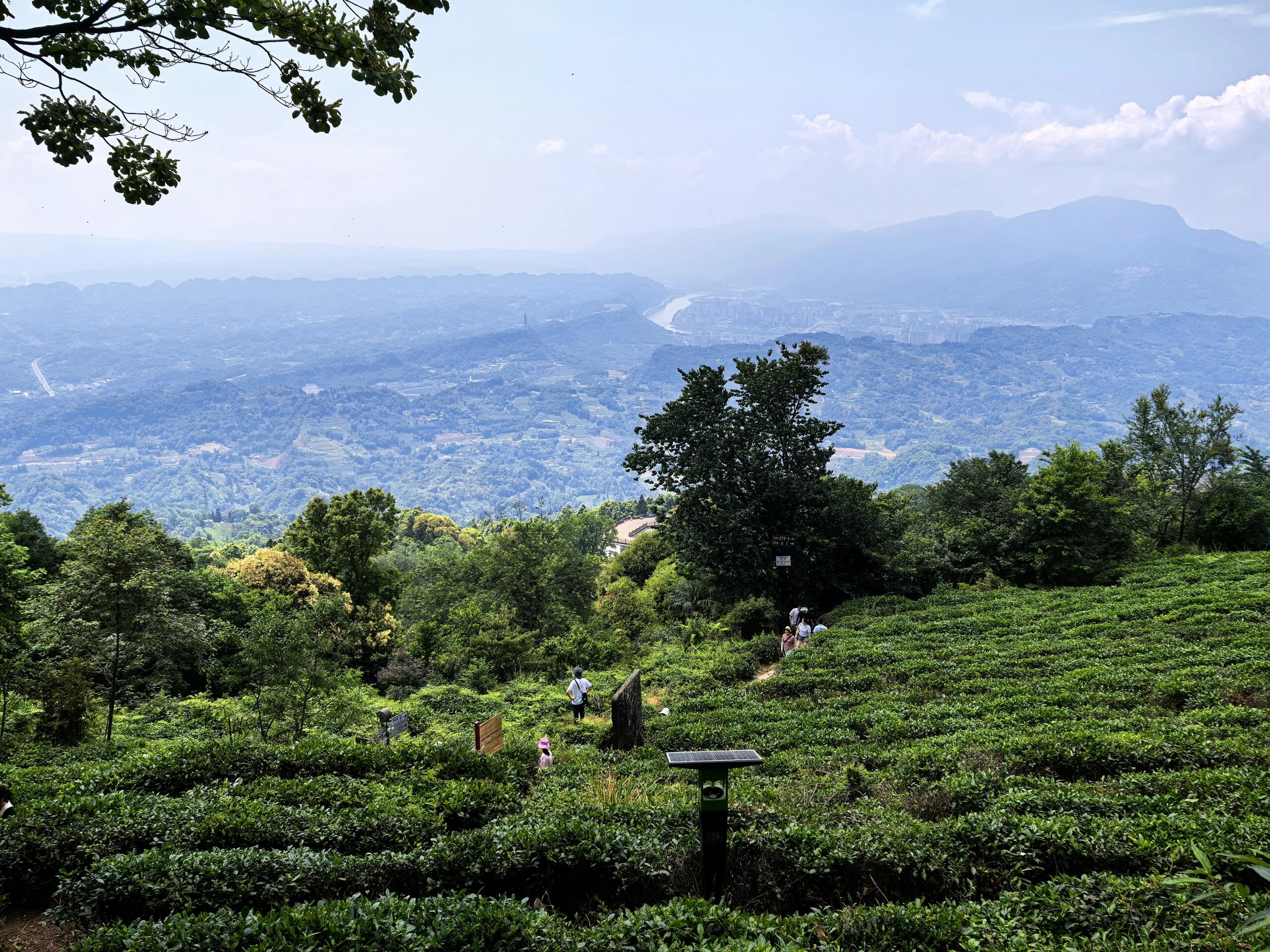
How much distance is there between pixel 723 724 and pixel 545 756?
3018 mm

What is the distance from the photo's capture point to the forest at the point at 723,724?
15.5 ft

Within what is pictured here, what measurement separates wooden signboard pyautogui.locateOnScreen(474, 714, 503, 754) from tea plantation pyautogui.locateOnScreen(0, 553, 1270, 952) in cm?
45

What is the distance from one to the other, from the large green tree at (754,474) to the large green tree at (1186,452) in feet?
43.4

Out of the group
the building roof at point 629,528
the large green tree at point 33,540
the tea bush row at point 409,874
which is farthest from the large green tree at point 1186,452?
the building roof at point 629,528

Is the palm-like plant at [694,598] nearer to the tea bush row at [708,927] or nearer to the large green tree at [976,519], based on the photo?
the large green tree at [976,519]

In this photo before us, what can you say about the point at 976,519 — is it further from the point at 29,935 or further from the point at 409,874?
the point at 29,935

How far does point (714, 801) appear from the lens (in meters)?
5.31

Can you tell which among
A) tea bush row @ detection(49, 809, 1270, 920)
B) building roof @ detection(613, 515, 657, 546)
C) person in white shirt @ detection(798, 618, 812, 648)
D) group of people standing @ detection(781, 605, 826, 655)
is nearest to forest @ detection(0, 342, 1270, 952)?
tea bush row @ detection(49, 809, 1270, 920)

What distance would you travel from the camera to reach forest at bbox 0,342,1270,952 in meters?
4.72

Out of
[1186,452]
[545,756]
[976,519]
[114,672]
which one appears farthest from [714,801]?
[1186,452]

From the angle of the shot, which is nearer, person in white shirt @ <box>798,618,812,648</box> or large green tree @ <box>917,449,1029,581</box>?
person in white shirt @ <box>798,618,812,648</box>

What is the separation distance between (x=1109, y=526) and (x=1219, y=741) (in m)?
18.1

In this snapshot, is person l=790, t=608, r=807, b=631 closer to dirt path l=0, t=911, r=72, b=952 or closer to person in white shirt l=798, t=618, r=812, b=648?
person in white shirt l=798, t=618, r=812, b=648

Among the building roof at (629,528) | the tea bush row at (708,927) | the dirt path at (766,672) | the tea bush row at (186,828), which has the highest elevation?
the tea bush row at (708,927)
